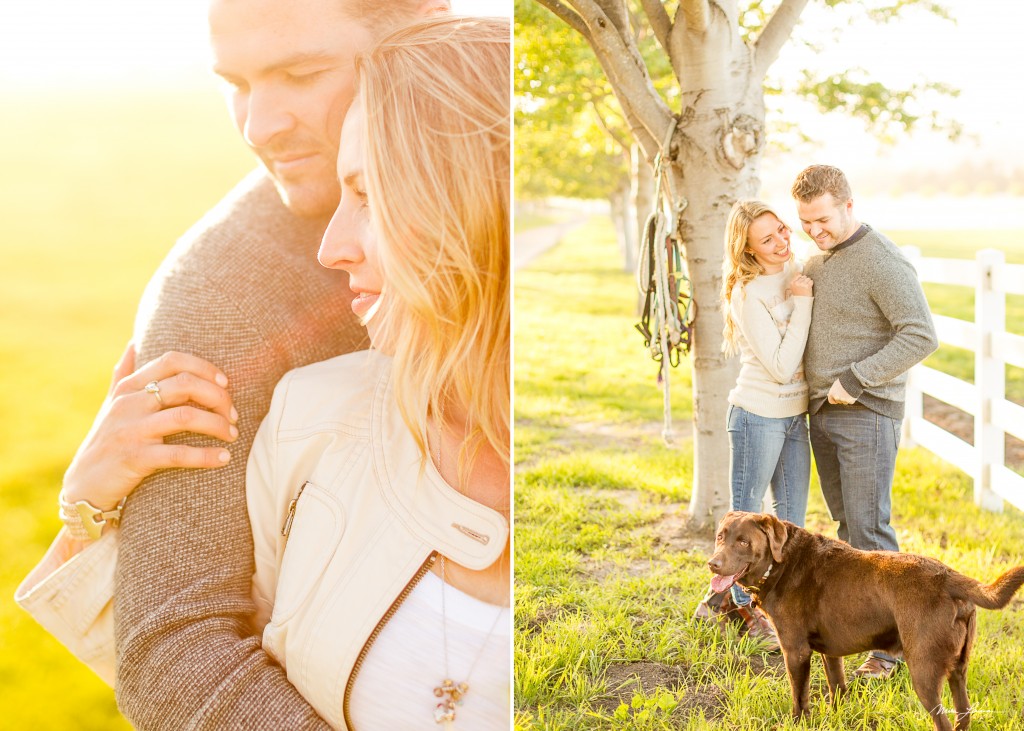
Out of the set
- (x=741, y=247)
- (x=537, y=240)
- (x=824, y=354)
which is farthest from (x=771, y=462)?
(x=537, y=240)

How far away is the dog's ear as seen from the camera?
1833 millimetres

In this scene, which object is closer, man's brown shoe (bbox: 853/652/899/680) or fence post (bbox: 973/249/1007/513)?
man's brown shoe (bbox: 853/652/899/680)

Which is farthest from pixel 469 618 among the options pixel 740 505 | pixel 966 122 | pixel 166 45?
pixel 966 122

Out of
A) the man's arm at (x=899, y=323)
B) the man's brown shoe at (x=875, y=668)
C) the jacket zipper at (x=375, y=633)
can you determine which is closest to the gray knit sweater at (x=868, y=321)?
the man's arm at (x=899, y=323)

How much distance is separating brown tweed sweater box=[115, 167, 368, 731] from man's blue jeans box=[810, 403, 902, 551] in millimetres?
1107

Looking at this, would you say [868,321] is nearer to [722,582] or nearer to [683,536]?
[722,582]

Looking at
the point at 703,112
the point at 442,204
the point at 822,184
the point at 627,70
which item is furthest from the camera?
the point at 627,70

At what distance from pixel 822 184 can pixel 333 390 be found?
43.8 inches

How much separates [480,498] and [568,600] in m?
1.06

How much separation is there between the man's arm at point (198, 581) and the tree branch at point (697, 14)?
136 cm

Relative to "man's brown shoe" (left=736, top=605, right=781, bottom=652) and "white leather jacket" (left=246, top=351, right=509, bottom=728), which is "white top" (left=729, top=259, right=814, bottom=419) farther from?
"white leather jacket" (left=246, top=351, right=509, bottom=728)

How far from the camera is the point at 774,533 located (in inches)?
72.3

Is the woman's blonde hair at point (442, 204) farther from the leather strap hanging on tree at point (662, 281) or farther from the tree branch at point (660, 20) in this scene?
the tree branch at point (660, 20)

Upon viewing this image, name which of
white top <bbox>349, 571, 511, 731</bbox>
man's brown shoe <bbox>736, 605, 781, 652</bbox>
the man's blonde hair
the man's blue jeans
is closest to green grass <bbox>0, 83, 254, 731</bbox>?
white top <bbox>349, 571, 511, 731</bbox>
